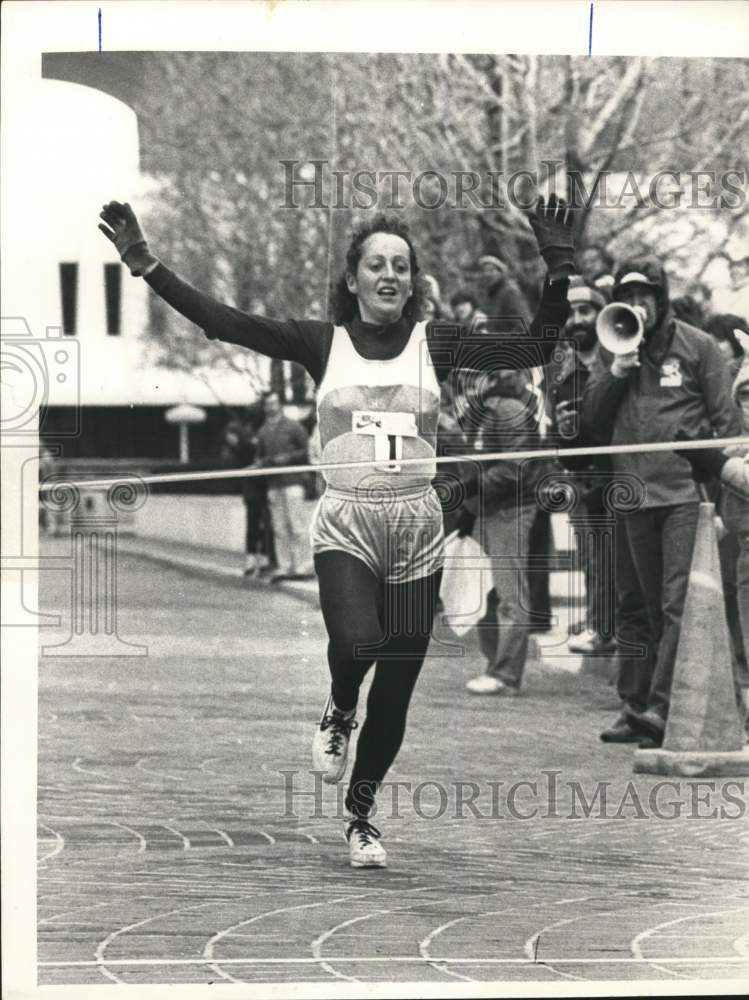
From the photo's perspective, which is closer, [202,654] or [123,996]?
[123,996]

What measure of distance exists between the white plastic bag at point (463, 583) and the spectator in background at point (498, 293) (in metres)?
0.74

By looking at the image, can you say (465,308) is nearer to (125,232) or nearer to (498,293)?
(498,293)

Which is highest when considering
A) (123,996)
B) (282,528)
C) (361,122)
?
(361,122)

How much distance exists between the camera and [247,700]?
806 centimetres

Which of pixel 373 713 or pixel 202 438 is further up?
pixel 202 438

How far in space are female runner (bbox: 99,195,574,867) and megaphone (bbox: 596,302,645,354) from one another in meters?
0.30

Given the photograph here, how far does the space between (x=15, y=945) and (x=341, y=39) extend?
9.88 feet

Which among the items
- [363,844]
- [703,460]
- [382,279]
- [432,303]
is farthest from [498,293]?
[363,844]

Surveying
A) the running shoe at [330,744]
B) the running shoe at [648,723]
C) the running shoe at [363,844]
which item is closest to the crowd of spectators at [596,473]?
the running shoe at [648,723]

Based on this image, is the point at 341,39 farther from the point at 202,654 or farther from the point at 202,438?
the point at 202,654

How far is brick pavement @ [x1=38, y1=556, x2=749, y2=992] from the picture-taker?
7605mm

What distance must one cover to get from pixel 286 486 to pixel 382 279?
750 mm

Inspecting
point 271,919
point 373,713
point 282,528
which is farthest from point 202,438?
point 271,919

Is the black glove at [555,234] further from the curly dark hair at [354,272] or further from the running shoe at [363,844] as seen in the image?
the running shoe at [363,844]
